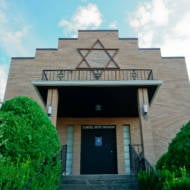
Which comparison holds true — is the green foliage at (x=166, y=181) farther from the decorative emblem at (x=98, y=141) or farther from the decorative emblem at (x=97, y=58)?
the decorative emblem at (x=97, y=58)

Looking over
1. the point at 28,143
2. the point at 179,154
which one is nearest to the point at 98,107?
the point at 28,143

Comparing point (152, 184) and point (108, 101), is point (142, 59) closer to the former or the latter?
point (108, 101)

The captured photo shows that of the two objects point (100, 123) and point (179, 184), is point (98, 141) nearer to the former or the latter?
point (100, 123)

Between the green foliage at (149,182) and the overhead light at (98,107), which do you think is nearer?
the green foliage at (149,182)

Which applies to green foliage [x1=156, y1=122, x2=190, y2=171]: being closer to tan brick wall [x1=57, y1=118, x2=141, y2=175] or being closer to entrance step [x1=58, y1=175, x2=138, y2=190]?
entrance step [x1=58, y1=175, x2=138, y2=190]

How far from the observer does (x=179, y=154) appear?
421 cm

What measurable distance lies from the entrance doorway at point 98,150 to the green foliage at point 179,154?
4952 mm

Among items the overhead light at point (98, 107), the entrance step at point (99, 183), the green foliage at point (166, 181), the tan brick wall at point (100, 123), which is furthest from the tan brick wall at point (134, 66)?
the green foliage at point (166, 181)

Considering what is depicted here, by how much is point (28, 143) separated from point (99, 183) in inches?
88.4

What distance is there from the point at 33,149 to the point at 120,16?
276 inches

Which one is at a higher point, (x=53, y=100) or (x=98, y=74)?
(x=98, y=74)

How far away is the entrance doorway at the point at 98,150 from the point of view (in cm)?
922

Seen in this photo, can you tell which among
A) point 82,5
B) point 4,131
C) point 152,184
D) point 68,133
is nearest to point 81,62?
point 82,5

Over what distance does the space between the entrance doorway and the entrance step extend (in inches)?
136
